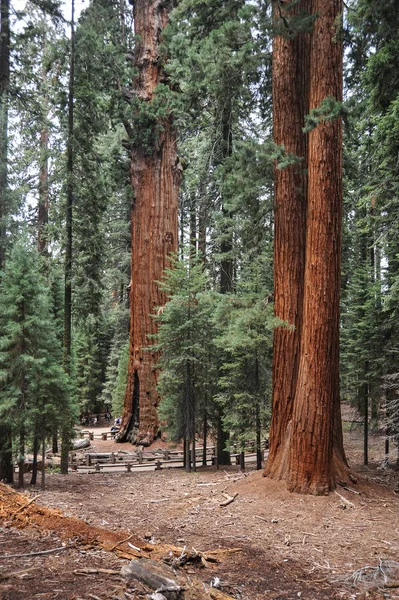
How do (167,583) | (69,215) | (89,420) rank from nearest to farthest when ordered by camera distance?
1. (167,583)
2. (69,215)
3. (89,420)

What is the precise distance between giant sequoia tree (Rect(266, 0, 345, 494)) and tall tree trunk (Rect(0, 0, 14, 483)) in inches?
221

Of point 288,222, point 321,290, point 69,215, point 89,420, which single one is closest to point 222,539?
point 321,290

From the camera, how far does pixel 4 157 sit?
1103 centimetres

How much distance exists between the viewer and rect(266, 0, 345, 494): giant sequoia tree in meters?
7.35

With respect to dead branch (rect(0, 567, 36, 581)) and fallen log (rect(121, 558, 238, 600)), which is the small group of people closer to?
dead branch (rect(0, 567, 36, 581))

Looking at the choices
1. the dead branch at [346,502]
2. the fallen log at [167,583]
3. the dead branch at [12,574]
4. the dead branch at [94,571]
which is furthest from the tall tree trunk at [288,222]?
the dead branch at [12,574]

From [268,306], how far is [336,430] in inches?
101

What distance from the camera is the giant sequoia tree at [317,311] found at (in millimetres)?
7352

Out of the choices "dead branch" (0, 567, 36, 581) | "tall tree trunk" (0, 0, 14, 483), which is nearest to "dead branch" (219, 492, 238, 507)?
"dead branch" (0, 567, 36, 581)

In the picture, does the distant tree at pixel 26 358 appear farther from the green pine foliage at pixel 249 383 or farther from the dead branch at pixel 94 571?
the dead branch at pixel 94 571

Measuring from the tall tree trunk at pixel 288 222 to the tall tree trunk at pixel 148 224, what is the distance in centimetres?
795

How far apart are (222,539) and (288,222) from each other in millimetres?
5246

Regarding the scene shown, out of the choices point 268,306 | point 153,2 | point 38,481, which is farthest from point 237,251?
point 153,2

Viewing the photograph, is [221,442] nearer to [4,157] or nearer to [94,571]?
[4,157]
